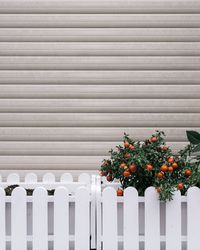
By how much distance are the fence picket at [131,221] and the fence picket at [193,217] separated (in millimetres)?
355

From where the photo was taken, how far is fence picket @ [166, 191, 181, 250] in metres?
2.70

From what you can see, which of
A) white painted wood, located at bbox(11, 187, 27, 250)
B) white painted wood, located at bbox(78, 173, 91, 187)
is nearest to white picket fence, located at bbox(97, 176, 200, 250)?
white painted wood, located at bbox(11, 187, 27, 250)

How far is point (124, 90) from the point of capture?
3.81 m

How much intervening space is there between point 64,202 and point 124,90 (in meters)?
1.47

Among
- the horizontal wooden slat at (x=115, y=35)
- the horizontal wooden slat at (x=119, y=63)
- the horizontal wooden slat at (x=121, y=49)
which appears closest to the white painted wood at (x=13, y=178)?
the horizontal wooden slat at (x=119, y=63)

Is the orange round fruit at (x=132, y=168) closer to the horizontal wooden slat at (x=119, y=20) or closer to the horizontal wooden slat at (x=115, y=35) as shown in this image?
the horizontal wooden slat at (x=115, y=35)

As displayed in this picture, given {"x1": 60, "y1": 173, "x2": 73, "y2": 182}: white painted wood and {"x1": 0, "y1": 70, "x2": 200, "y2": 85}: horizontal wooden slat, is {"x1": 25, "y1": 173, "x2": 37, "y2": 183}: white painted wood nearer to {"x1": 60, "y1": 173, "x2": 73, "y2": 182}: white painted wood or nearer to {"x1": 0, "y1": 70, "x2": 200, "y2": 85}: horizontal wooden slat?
{"x1": 60, "y1": 173, "x2": 73, "y2": 182}: white painted wood

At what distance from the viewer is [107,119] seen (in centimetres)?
381

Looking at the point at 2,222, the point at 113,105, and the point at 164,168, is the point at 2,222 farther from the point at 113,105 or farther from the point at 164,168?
the point at 113,105

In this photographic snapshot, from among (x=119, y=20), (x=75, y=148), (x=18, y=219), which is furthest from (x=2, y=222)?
(x=119, y=20)

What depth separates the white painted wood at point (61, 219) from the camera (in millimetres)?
2717

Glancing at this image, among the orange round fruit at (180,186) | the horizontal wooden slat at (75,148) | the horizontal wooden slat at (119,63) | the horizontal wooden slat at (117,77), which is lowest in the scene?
the orange round fruit at (180,186)

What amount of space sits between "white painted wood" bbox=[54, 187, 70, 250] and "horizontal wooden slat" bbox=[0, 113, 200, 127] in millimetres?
1198

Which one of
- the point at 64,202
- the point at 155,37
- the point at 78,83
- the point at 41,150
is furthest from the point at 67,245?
the point at 155,37
